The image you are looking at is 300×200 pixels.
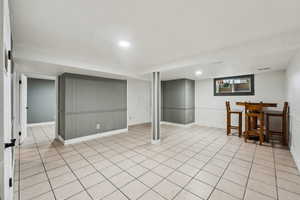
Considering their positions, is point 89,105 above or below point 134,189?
above

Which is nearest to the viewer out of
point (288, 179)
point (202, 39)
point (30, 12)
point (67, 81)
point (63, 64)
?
point (30, 12)

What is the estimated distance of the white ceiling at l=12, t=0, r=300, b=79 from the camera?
140cm

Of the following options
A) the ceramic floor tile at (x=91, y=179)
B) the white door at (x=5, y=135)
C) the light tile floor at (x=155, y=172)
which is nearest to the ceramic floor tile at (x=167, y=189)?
the light tile floor at (x=155, y=172)

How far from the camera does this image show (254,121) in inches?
154

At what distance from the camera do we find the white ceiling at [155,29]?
1.40 metres

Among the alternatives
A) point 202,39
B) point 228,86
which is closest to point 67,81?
point 202,39

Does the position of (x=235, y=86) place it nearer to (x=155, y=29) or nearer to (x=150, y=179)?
(x=155, y=29)

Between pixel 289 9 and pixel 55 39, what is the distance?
3254 millimetres

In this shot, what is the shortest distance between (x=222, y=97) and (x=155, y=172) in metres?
4.50

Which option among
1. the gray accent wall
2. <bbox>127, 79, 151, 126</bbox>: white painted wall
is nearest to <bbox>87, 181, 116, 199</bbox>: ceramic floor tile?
<bbox>127, 79, 151, 126</bbox>: white painted wall

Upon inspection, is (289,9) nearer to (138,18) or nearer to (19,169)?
(138,18)

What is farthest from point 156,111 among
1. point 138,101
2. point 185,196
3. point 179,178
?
point 138,101

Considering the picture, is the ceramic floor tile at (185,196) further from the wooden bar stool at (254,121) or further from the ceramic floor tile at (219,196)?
the wooden bar stool at (254,121)

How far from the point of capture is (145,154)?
2969mm
